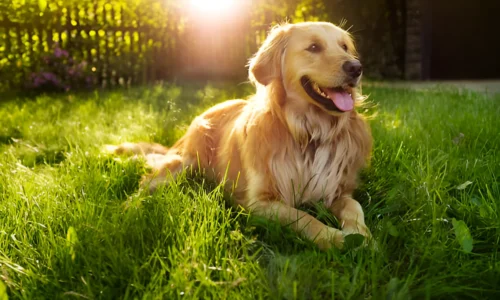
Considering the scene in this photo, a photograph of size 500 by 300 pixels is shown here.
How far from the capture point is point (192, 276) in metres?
1.60

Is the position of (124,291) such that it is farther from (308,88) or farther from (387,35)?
(387,35)

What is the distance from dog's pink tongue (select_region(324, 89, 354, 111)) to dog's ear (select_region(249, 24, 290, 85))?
1.10 ft

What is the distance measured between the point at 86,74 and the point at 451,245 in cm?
775

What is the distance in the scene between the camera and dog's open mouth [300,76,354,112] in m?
2.45

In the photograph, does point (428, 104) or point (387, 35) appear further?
point (387, 35)

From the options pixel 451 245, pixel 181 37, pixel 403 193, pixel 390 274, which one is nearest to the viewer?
pixel 390 274

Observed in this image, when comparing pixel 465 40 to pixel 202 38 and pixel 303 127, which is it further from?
pixel 303 127

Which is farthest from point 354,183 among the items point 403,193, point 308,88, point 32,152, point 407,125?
point 32,152

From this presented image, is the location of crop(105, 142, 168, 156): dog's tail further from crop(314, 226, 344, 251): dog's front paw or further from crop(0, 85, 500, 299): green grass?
crop(314, 226, 344, 251): dog's front paw

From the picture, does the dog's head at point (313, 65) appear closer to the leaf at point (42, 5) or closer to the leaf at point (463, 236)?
the leaf at point (463, 236)

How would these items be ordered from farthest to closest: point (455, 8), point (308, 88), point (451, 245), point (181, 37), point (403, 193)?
point (455, 8) < point (181, 37) < point (308, 88) < point (403, 193) < point (451, 245)

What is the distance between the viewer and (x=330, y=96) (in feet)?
8.13

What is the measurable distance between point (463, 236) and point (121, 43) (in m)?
8.56

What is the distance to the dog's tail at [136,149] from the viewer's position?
3.38 metres
